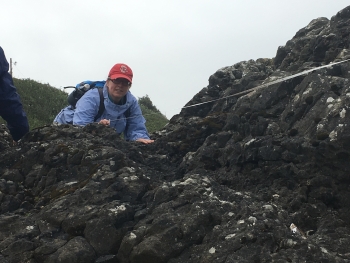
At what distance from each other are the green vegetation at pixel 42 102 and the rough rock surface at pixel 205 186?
1409cm

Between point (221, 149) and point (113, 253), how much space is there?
8.55 feet

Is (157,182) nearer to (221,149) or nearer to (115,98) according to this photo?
(221,149)

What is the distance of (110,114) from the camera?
8.30 metres

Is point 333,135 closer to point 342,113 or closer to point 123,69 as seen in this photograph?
point 342,113

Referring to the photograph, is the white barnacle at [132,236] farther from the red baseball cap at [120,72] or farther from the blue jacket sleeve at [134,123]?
the blue jacket sleeve at [134,123]

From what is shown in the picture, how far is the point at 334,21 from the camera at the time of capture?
322 inches

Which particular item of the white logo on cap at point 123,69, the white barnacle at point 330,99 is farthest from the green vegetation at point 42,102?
the white barnacle at point 330,99

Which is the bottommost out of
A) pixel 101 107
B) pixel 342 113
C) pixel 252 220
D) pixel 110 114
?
pixel 252 220

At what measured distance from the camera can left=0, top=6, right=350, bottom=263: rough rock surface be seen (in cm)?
410

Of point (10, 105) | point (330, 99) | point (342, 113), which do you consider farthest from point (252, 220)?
point (10, 105)

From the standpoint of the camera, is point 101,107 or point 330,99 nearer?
point 330,99

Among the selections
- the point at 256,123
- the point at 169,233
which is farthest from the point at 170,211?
the point at 256,123

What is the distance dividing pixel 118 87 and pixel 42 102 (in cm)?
1730

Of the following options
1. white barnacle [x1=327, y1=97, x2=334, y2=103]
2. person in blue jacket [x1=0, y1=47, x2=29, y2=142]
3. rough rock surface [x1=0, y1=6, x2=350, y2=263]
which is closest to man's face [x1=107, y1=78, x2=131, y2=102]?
rough rock surface [x1=0, y1=6, x2=350, y2=263]
